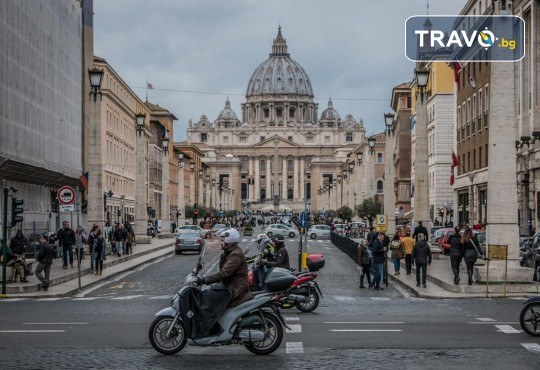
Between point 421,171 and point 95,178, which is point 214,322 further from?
point 421,171

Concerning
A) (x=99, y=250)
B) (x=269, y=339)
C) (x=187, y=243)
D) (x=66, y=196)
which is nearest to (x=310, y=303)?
(x=269, y=339)

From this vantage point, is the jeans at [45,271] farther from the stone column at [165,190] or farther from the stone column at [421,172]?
the stone column at [165,190]

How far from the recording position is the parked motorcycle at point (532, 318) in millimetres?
15852

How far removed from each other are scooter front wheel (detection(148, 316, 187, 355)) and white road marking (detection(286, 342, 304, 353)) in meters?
1.47

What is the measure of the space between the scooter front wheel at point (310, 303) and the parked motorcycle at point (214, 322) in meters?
6.97

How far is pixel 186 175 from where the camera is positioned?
547 feet

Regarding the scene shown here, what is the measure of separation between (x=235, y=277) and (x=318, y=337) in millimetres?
2782

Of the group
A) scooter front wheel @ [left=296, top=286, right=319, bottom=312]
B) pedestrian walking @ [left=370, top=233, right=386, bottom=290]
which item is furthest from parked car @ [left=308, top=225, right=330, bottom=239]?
scooter front wheel @ [left=296, top=286, right=319, bottom=312]

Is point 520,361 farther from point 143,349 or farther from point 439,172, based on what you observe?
point 439,172

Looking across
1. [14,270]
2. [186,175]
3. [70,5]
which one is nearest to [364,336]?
[14,270]

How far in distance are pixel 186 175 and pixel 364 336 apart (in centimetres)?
15147

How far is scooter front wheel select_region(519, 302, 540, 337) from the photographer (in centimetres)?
1585

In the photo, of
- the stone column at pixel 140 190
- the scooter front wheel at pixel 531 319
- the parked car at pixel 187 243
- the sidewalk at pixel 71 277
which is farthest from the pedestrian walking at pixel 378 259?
the stone column at pixel 140 190

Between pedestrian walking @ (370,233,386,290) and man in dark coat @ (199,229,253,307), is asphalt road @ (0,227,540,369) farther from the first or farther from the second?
pedestrian walking @ (370,233,386,290)
